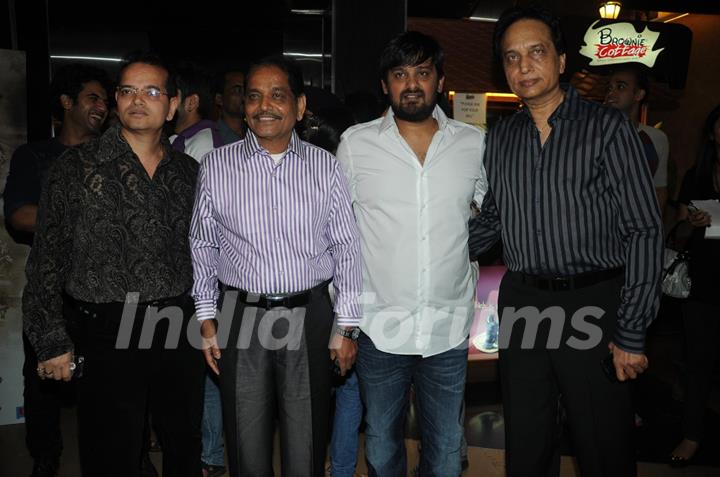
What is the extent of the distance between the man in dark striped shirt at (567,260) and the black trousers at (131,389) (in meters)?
1.28

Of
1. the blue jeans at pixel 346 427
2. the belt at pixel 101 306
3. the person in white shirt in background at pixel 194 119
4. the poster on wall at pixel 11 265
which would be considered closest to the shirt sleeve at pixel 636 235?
the blue jeans at pixel 346 427

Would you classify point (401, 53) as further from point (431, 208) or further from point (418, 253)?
point (418, 253)

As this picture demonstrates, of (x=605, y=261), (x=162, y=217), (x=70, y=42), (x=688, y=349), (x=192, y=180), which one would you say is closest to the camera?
(x=605, y=261)

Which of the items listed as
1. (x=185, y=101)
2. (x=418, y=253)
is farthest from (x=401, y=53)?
(x=185, y=101)

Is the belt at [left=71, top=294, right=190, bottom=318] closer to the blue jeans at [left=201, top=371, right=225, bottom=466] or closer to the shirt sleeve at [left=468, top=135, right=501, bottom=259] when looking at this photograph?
the blue jeans at [left=201, top=371, right=225, bottom=466]

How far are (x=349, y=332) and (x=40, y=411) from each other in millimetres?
1987

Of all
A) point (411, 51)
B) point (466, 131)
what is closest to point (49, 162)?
point (411, 51)

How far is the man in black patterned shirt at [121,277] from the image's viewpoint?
7.04 feet

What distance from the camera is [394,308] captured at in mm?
2373

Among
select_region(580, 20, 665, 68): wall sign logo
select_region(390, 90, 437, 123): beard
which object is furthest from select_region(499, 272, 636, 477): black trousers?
select_region(580, 20, 665, 68): wall sign logo

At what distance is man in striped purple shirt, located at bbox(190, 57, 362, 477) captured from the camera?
2207 mm

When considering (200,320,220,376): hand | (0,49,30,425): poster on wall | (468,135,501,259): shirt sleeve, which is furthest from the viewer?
(0,49,30,425): poster on wall

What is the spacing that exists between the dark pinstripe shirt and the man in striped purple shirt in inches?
25.9

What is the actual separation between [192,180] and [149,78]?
0.43m
